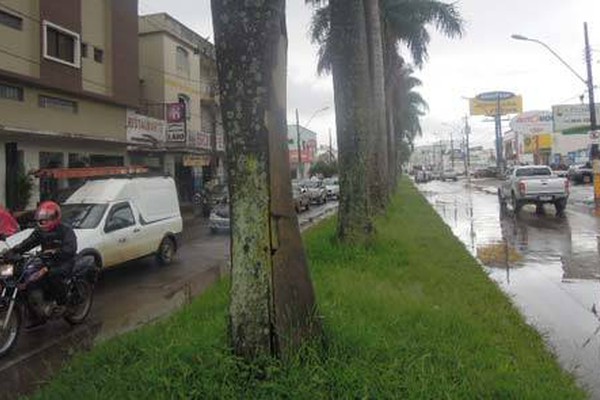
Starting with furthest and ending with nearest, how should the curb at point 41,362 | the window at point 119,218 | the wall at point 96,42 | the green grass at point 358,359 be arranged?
the wall at point 96,42, the window at point 119,218, the curb at point 41,362, the green grass at point 358,359

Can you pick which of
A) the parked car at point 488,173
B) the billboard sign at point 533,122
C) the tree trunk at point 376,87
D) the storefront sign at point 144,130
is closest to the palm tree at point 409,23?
the tree trunk at point 376,87

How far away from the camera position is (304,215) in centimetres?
3192

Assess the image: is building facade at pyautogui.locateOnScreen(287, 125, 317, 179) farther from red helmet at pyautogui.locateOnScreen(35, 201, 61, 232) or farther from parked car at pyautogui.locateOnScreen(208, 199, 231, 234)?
red helmet at pyautogui.locateOnScreen(35, 201, 61, 232)

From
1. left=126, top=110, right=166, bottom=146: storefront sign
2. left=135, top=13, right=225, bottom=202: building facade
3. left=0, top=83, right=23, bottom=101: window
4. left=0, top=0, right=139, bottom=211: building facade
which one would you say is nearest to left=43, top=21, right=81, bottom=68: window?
left=0, top=0, right=139, bottom=211: building facade

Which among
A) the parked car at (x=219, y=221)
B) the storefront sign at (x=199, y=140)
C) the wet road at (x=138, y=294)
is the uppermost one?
the storefront sign at (x=199, y=140)

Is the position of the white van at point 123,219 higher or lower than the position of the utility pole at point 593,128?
lower

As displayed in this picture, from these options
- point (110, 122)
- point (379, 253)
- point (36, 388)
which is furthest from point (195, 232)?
point (36, 388)

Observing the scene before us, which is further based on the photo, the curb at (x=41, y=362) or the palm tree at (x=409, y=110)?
the palm tree at (x=409, y=110)

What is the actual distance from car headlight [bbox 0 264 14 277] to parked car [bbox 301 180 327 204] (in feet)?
104

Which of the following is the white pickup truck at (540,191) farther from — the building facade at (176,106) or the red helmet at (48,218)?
the red helmet at (48,218)

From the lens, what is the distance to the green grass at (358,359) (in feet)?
16.0

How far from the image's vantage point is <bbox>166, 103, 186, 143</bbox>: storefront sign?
34031 millimetres

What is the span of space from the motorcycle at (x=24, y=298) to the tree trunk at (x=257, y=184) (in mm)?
3402

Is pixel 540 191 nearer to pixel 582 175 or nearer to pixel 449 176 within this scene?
pixel 582 175
